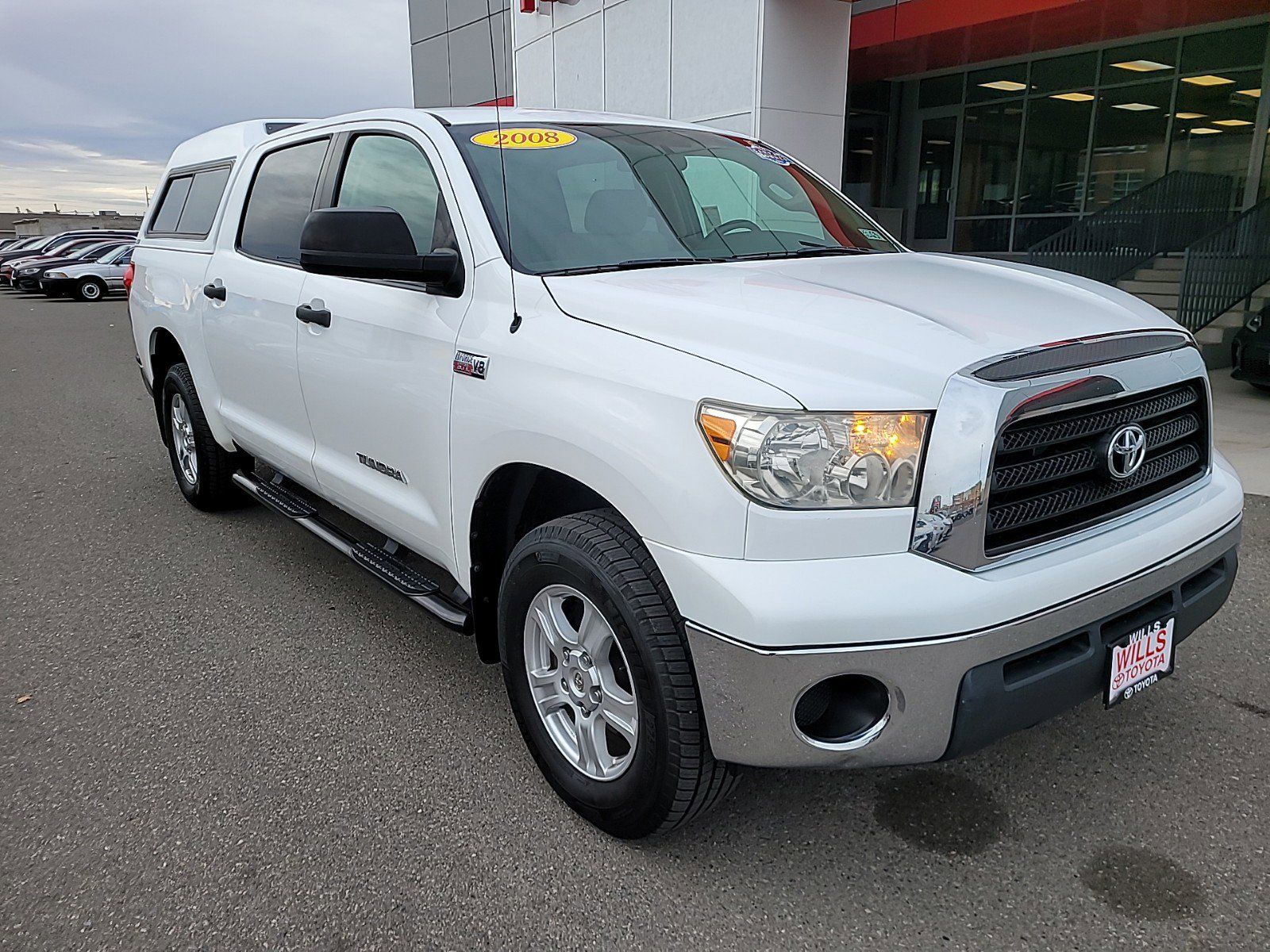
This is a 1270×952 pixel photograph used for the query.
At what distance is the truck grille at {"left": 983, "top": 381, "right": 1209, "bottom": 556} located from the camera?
210 centimetres

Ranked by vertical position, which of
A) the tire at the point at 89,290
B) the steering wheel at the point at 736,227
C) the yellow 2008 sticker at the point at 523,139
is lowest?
the tire at the point at 89,290

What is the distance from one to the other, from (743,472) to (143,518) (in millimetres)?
4661

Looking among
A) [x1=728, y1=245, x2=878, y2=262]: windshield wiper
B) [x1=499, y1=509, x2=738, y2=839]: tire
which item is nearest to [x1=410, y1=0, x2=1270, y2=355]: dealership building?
[x1=728, y1=245, x2=878, y2=262]: windshield wiper

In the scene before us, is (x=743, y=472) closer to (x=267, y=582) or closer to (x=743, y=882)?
(x=743, y=882)

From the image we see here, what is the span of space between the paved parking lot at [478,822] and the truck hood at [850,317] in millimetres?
1253

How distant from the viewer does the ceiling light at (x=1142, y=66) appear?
49.8 feet

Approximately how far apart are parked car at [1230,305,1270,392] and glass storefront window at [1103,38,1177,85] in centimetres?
814

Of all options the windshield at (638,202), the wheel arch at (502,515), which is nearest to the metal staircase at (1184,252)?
the windshield at (638,202)

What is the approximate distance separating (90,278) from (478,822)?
94.0 feet

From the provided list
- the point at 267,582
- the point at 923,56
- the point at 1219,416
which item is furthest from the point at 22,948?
the point at 923,56

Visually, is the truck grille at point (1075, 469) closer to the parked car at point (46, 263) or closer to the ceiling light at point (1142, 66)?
the ceiling light at point (1142, 66)

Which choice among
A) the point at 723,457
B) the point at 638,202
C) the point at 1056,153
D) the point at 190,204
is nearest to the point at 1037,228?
the point at 1056,153

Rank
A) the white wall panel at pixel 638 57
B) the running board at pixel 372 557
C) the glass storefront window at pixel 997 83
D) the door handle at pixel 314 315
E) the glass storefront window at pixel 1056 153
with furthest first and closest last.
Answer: the glass storefront window at pixel 997 83 → the glass storefront window at pixel 1056 153 → the white wall panel at pixel 638 57 → the door handle at pixel 314 315 → the running board at pixel 372 557

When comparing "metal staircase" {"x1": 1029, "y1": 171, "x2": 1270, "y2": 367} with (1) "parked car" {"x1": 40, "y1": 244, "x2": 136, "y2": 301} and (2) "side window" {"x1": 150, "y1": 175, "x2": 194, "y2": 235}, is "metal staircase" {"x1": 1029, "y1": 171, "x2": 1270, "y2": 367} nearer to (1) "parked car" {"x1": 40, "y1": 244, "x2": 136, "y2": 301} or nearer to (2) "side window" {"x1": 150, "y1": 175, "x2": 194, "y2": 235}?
(2) "side window" {"x1": 150, "y1": 175, "x2": 194, "y2": 235}
